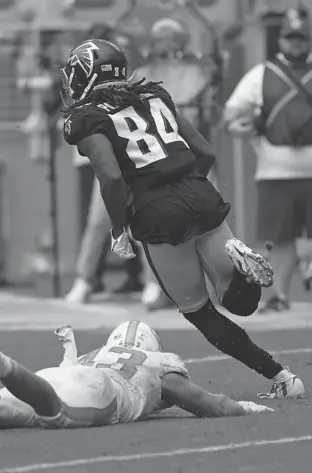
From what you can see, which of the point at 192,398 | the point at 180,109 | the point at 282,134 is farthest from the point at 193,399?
the point at 180,109

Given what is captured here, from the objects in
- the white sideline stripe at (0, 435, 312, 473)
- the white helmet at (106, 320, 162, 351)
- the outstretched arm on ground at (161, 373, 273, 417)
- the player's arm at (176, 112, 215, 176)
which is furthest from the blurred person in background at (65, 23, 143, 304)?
the white sideline stripe at (0, 435, 312, 473)

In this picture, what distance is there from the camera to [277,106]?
38.7ft

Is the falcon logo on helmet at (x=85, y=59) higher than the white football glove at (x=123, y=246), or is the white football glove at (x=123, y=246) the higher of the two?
the falcon logo on helmet at (x=85, y=59)

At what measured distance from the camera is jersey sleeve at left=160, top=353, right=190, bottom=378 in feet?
22.4

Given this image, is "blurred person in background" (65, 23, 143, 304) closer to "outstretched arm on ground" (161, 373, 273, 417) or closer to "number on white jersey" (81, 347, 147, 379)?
"number on white jersey" (81, 347, 147, 379)

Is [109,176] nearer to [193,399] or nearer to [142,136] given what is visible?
[142,136]

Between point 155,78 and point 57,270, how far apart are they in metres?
2.32

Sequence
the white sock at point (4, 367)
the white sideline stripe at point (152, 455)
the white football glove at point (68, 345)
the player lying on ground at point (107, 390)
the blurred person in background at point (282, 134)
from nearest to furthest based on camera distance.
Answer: the white sideline stripe at point (152, 455) < the white sock at point (4, 367) < the player lying on ground at point (107, 390) < the white football glove at point (68, 345) < the blurred person in background at point (282, 134)

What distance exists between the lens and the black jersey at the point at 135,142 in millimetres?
7395

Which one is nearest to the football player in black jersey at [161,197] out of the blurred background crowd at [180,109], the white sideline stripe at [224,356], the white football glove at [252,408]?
the white football glove at [252,408]

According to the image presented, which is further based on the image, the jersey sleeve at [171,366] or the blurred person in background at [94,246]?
the blurred person in background at [94,246]

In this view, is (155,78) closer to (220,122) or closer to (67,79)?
(220,122)

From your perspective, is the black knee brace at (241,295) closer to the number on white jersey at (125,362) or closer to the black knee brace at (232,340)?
the black knee brace at (232,340)

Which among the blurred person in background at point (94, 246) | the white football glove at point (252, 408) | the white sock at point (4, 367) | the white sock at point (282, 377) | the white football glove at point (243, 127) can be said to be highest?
the white sock at point (4, 367)
